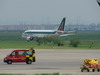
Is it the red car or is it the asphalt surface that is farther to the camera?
the red car

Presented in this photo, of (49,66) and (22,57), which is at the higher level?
(22,57)

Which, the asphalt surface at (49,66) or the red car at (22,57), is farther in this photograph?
the red car at (22,57)

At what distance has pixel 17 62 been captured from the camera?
159 feet

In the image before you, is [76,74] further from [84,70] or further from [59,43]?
[59,43]

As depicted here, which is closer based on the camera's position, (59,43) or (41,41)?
(59,43)

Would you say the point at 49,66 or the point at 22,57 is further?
the point at 22,57

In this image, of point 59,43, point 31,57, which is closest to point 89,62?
point 31,57

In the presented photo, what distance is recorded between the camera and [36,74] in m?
34.5

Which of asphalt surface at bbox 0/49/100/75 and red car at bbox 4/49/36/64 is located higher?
red car at bbox 4/49/36/64

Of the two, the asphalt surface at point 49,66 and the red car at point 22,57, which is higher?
the red car at point 22,57

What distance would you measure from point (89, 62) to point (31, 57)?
10.3m

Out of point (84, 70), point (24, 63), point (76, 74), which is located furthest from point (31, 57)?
point (76, 74)

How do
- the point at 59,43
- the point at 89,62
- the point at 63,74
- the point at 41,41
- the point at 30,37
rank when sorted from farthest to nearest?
the point at 30,37 → the point at 41,41 → the point at 59,43 → the point at 89,62 → the point at 63,74

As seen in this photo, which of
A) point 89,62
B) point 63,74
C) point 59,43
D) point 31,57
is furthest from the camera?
point 59,43
